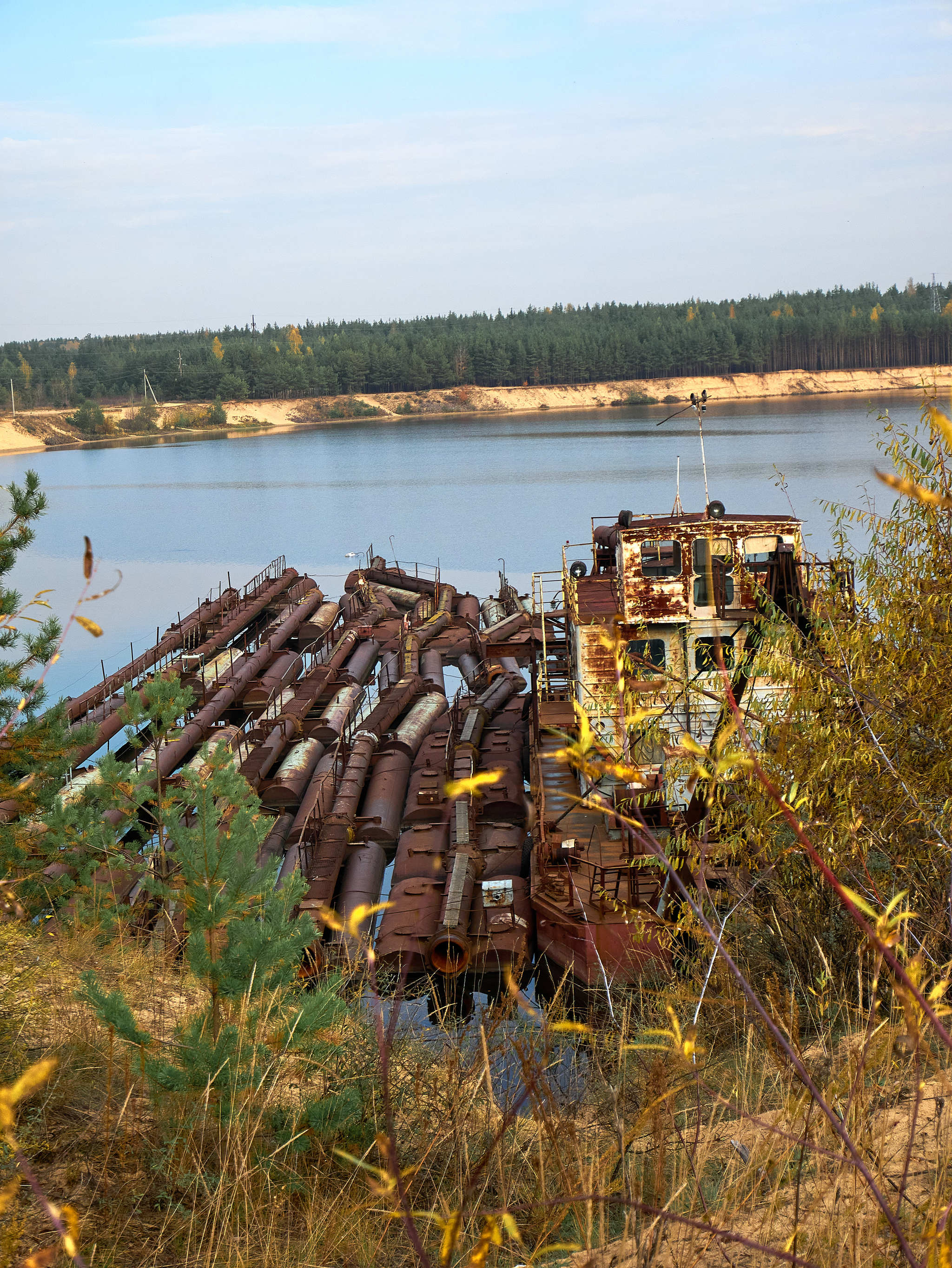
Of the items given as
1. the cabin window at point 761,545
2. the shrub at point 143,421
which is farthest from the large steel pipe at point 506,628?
the shrub at point 143,421

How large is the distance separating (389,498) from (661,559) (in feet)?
189

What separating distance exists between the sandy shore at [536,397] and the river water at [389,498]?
23.6 m

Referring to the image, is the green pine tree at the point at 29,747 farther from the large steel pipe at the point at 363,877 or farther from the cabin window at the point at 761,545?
the cabin window at the point at 761,545

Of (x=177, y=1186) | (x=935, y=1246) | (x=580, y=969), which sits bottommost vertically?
(x=580, y=969)

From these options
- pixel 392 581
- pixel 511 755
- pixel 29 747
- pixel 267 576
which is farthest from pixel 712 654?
pixel 267 576

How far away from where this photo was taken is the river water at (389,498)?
165 feet

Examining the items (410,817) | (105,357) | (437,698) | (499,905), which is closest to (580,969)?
(499,905)

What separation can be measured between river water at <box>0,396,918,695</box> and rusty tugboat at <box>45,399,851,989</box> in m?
5.16

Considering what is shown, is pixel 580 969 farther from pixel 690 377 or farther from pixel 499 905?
pixel 690 377

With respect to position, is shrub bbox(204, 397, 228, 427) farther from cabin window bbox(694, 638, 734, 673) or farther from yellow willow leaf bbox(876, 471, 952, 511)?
yellow willow leaf bbox(876, 471, 952, 511)

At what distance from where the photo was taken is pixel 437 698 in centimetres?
2720

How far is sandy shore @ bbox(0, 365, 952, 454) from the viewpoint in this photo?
146 meters

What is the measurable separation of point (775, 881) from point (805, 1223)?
6023 mm

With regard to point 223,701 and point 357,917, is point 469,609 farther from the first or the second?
point 357,917
